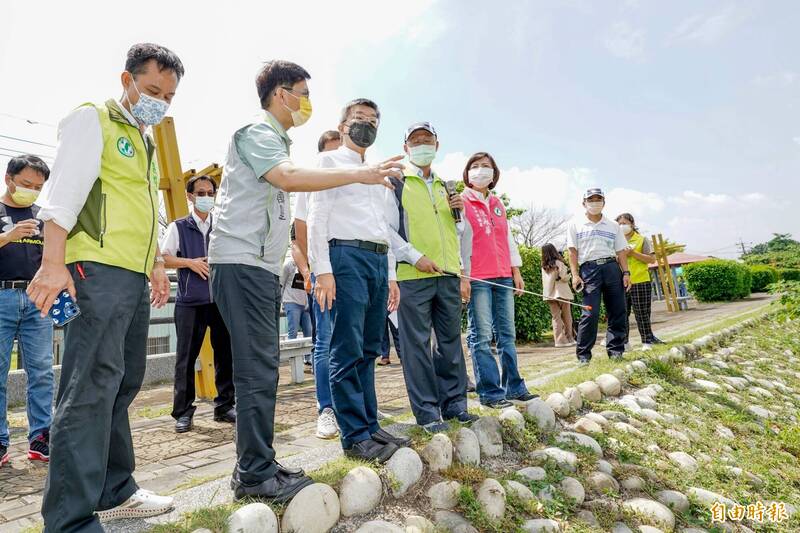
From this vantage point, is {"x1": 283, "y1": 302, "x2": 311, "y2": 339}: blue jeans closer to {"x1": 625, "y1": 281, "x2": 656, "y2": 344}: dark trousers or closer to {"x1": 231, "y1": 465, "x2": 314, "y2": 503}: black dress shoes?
{"x1": 625, "y1": 281, "x2": 656, "y2": 344}: dark trousers

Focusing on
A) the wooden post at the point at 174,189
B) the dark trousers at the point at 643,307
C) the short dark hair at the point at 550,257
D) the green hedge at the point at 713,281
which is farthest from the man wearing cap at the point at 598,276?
the green hedge at the point at 713,281

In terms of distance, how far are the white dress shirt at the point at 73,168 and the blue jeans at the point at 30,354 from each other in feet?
6.25

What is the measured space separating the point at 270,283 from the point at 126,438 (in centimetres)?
90

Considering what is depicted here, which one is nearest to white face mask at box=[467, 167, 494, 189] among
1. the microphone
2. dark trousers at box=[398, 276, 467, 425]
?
the microphone

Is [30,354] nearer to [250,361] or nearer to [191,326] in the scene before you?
[191,326]

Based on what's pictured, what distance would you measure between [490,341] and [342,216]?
1814mm

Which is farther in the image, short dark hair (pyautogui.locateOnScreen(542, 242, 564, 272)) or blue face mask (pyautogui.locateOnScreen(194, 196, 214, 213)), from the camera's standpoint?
Result: short dark hair (pyautogui.locateOnScreen(542, 242, 564, 272))

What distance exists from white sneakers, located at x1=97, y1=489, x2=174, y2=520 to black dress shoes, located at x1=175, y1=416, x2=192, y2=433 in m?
1.76

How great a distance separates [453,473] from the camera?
2807 millimetres

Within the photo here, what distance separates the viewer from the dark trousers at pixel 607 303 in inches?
233

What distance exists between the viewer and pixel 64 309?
186cm

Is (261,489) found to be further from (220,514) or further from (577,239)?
(577,239)

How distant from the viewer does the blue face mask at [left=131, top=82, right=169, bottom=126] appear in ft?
7.36

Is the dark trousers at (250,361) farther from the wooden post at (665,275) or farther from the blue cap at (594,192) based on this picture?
the wooden post at (665,275)
